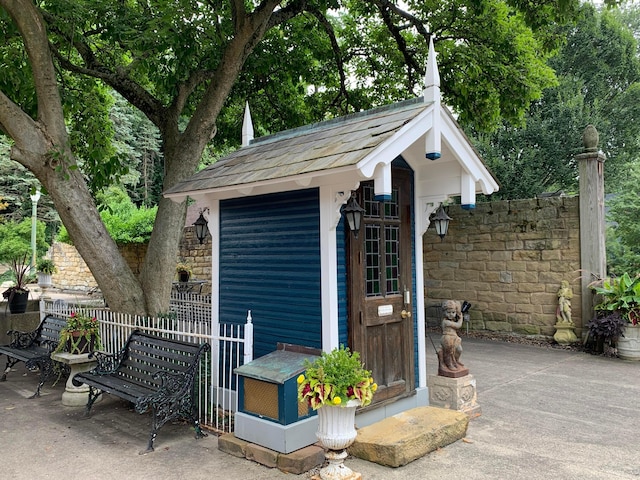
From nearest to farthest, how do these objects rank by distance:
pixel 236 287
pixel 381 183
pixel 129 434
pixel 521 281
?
pixel 381 183 < pixel 129 434 < pixel 236 287 < pixel 521 281

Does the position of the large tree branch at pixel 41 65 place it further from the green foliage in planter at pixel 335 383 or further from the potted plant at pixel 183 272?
the potted plant at pixel 183 272

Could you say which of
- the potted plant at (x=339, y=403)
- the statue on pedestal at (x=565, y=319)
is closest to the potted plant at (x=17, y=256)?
the potted plant at (x=339, y=403)

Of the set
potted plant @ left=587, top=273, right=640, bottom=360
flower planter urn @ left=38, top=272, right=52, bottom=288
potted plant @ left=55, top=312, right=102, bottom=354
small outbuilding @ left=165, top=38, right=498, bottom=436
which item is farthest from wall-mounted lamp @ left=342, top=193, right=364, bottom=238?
flower planter urn @ left=38, top=272, right=52, bottom=288

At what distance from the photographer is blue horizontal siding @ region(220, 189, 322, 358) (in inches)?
199

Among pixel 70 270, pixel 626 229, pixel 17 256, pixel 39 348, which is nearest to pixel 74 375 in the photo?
pixel 39 348

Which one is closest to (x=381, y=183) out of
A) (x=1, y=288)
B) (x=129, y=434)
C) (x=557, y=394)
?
(x=129, y=434)

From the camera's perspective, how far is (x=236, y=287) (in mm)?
5906

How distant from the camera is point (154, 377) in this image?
520 cm

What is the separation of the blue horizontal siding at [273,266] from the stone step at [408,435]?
3.44 ft

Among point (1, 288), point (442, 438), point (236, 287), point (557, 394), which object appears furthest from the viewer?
point (1, 288)

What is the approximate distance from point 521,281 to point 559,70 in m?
13.7

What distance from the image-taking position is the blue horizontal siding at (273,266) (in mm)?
5047

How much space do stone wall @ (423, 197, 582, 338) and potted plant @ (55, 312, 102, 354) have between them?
776 cm

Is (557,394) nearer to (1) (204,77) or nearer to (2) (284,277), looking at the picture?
(2) (284,277)
